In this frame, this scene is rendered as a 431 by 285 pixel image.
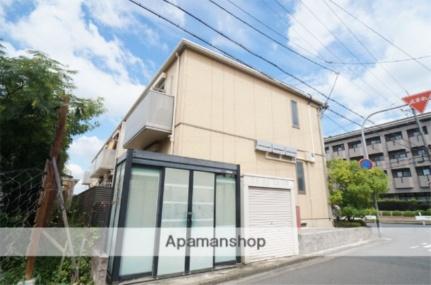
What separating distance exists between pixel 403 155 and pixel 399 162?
983 mm

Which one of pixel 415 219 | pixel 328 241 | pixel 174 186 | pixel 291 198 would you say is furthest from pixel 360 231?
pixel 415 219

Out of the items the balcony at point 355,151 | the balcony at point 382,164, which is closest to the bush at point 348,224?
the balcony at point 382,164

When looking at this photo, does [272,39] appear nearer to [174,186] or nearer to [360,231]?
[174,186]

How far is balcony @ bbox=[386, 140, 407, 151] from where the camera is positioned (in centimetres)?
2692

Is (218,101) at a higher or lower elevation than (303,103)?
lower

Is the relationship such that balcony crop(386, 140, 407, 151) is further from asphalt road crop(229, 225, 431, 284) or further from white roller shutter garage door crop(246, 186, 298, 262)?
white roller shutter garage door crop(246, 186, 298, 262)

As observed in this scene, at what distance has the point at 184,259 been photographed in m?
5.24

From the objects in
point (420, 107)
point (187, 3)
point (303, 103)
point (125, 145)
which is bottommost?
point (125, 145)

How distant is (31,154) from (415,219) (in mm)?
30683

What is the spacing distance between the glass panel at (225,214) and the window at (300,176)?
16.8ft

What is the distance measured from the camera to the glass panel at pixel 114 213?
15.5 ft

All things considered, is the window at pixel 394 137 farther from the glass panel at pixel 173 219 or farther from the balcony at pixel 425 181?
the glass panel at pixel 173 219

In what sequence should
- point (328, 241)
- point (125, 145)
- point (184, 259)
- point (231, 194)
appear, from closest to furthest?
point (184, 259) < point (231, 194) < point (328, 241) < point (125, 145)

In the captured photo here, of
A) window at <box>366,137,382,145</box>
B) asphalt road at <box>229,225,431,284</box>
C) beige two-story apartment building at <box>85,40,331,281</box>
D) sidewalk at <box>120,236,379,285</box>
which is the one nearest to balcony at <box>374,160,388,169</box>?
window at <box>366,137,382,145</box>
